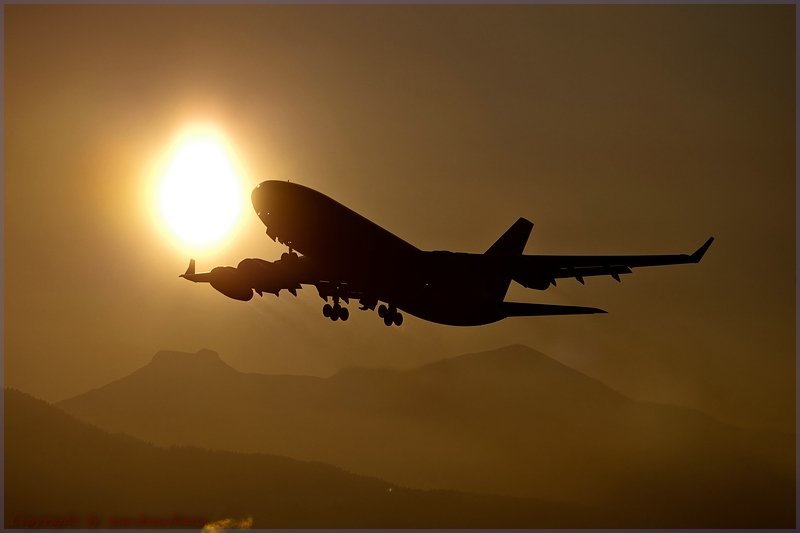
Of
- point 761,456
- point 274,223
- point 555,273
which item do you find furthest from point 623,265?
point 761,456

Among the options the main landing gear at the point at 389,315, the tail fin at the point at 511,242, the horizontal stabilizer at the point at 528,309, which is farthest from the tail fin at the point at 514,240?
the main landing gear at the point at 389,315

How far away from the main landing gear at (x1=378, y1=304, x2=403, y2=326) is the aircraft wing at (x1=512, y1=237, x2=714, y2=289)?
10246 mm

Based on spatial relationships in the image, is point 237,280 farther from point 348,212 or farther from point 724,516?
point 724,516

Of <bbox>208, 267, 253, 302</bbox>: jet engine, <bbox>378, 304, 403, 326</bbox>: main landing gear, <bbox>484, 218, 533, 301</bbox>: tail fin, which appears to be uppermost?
<bbox>484, 218, 533, 301</bbox>: tail fin

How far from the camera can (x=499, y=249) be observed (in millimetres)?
82250

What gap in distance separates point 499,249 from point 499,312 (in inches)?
364

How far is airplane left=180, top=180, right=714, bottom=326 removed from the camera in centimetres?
6231

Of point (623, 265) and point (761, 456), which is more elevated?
point (623, 265)

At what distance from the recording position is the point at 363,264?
Answer: 6431 cm

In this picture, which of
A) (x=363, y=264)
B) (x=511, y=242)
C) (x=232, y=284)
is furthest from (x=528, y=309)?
(x=232, y=284)

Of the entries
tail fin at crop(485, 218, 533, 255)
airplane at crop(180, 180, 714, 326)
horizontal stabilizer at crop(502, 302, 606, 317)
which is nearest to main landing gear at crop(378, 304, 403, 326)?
airplane at crop(180, 180, 714, 326)

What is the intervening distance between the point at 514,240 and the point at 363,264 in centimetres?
2220

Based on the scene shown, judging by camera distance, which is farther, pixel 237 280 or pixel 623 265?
pixel 237 280

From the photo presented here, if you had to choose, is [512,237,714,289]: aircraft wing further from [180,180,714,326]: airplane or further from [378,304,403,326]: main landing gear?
[378,304,403,326]: main landing gear
